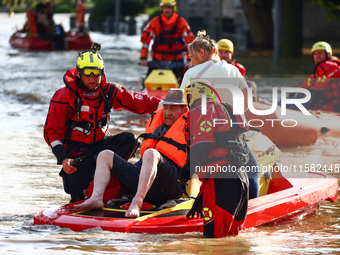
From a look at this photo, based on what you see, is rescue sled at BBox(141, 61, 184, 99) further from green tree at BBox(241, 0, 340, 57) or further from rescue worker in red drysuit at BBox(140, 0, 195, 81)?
green tree at BBox(241, 0, 340, 57)

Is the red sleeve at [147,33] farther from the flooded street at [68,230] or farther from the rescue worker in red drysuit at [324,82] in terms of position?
the rescue worker in red drysuit at [324,82]

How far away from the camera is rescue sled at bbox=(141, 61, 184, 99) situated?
1391cm

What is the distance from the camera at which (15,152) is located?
1066 centimetres

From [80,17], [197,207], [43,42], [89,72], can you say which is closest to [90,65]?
[89,72]

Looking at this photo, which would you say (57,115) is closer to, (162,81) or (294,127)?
(294,127)

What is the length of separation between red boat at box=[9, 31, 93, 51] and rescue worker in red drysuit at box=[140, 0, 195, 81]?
16781mm

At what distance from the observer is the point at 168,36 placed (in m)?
14.1

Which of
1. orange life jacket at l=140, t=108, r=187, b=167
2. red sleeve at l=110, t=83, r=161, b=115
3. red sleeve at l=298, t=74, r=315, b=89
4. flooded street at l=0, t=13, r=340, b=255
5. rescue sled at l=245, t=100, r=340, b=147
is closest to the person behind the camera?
flooded street at l=0, t=13, r=340, b=255

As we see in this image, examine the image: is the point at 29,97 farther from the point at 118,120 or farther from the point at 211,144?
the point at 211,144

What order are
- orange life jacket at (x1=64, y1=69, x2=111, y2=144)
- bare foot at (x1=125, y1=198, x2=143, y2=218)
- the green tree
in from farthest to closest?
1. the green tree
2. orange life jacket at (x1=64, y1=69, x2=111, y2=144)
3. bare foot at (x1=125, y1=198, x2=143, y2=218)

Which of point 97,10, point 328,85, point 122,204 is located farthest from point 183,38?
point 97,10

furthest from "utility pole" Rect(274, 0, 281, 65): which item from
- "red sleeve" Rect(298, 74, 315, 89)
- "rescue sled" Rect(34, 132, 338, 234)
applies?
"rescue sled" Rect(34, 132, 338, 234)

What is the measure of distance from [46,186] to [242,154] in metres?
3.02

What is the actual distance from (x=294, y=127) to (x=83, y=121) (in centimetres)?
469
